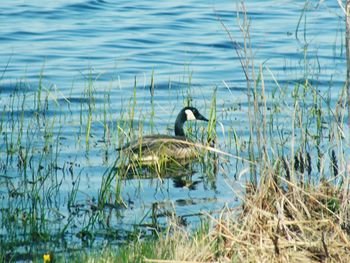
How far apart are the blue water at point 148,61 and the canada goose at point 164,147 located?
30cm

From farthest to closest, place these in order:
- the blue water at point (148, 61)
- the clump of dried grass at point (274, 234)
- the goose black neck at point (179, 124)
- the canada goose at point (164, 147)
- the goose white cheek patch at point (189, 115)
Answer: the goose black neck at point (179, 124)
the goose white cheek patch at point (189, 115)
the blue water at point (148, 61)
the canada goose at point (164, 147)
the clump of dried grass at point (274, 234)

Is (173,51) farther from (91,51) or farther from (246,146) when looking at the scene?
(246,146)

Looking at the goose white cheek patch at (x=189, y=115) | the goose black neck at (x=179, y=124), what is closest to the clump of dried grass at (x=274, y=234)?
the goose white cheek patch at (x=189, y=115)

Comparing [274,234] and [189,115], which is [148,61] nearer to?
[189,115]

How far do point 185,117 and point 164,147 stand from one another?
1.00 m

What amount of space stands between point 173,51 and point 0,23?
377 centimetres

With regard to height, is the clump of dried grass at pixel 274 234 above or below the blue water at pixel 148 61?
below

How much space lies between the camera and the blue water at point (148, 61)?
34.2 feet

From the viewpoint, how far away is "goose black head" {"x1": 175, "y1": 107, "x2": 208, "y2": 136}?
11.9 metres

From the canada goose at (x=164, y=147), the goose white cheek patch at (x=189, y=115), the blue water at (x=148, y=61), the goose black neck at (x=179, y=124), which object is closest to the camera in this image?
the canada goose at (x=164, y=147)

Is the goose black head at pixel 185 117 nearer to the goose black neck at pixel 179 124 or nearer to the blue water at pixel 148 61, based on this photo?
the goose black neck at pixel 179 124

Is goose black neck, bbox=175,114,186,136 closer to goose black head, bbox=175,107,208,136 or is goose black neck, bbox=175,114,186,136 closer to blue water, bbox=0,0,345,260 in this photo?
goose black head, bbox=175,107,208,136

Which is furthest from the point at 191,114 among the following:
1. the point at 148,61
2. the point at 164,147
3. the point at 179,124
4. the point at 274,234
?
the point at 274,234

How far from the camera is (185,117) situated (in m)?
11.9
